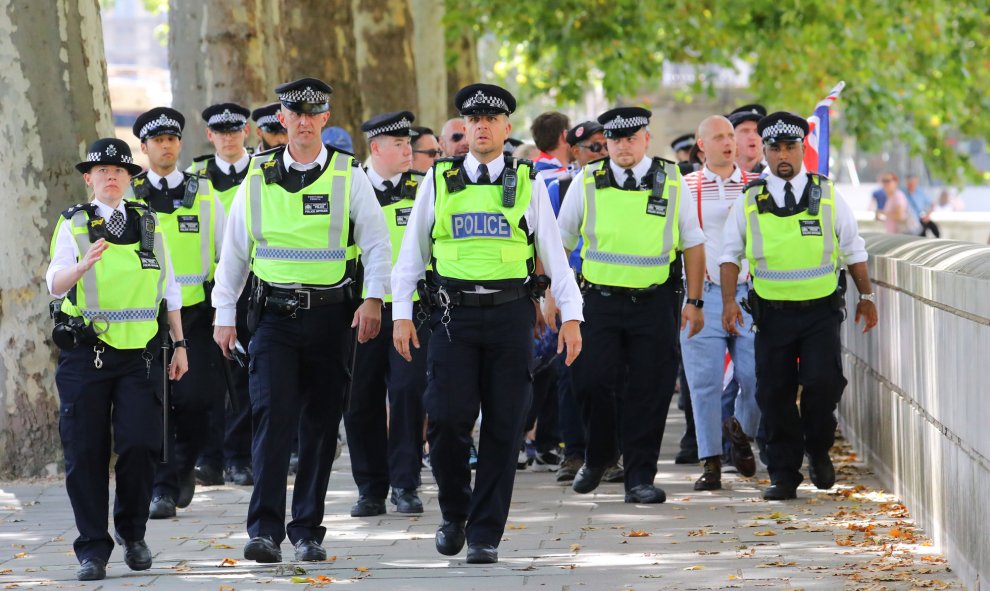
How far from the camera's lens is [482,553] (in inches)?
315

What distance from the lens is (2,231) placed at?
11.5 metres

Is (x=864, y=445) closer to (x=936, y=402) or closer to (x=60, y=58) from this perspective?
(x=936, y=402)

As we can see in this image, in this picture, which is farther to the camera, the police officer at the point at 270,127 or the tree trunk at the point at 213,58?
the tree trunk at the point at 213,58

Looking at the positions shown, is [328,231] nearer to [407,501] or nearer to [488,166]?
[488,166]

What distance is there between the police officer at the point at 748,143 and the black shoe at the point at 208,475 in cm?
400

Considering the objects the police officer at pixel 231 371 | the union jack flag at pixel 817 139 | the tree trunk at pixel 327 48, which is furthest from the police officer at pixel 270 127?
the tree trunk at pixel 327 48

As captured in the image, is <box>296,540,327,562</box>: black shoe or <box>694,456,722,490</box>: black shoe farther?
<box>694,456,722,490</box>: black shoe

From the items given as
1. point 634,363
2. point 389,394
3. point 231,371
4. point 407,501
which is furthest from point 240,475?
point 634,363

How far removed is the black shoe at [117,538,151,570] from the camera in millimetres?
7973

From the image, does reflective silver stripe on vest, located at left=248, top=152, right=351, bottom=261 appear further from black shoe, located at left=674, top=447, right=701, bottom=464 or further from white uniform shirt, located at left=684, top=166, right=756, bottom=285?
black shoe, located at left=674, top=447, right=701, bottom=464

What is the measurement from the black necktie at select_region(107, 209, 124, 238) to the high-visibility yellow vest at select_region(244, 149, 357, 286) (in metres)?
0.58

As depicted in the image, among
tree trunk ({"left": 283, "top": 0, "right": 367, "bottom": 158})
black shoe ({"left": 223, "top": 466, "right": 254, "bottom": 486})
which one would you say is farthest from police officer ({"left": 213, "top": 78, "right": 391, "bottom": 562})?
tree trunk ({"left": 283, "top": 0, "right": 367, "bottom": 158})

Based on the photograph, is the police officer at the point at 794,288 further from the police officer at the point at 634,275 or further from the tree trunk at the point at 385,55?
the tree trunk at the point at 385,55

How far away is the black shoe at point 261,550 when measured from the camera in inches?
310
